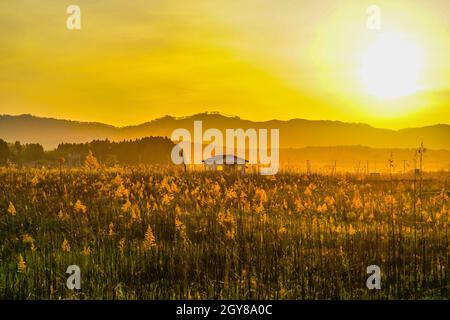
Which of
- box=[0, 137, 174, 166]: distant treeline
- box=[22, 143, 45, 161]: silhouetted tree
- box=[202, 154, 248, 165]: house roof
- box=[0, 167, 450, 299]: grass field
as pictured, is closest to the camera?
box=[0, 167, 450, 299]: grass field

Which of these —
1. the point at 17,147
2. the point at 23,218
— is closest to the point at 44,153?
the point at 17,147

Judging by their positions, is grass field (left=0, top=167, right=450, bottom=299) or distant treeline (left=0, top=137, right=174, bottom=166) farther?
distant treeline (left=0, top=137, right=174, bottom=166)

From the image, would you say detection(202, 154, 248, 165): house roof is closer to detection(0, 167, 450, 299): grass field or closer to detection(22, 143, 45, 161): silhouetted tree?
detection(0, 167, 450, 299): grass field

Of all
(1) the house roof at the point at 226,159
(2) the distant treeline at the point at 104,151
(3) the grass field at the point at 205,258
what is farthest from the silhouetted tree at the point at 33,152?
(3) the grass field at the point at 205,258

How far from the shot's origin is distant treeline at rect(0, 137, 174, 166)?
61.2 m

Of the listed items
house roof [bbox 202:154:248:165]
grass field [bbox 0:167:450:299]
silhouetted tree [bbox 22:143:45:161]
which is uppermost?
silhouetted tree [bbox 22:143:45:161]

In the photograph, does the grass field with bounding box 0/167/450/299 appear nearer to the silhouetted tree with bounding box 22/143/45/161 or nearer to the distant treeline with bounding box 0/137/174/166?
the distant treeline with bounding box 0/137/174/166

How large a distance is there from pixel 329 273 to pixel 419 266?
5.60ft

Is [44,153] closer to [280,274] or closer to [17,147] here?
[17,147]

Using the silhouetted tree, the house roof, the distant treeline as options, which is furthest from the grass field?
the silhouetted tree

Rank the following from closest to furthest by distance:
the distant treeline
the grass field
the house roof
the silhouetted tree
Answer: the grass field → the house roof → the distant treeline → the silhouetted tree

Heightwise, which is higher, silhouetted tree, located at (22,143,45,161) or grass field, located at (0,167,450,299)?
silhouetted tree, located at (22,143,45,161)

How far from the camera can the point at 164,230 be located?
12516 mm
